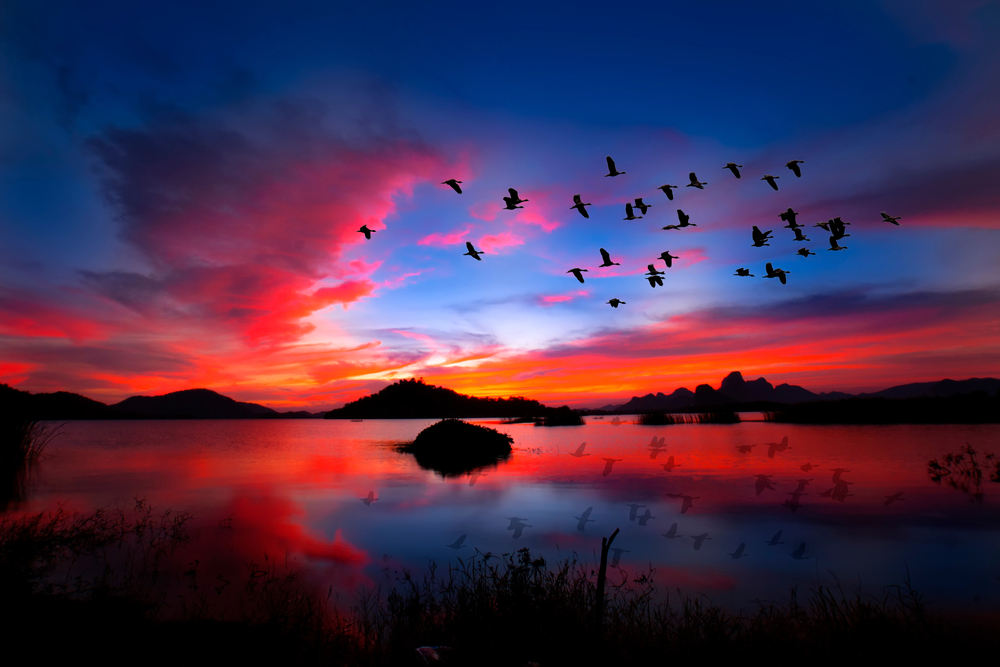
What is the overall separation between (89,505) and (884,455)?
5672 cm

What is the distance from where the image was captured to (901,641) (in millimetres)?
8273

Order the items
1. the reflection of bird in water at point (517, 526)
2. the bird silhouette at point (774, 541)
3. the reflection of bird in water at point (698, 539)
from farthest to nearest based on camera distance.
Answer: the reflection of bird in water at point (517, 526), the bird silhouette at point (774, 541), the reflection of bird in water at point (698, 539)

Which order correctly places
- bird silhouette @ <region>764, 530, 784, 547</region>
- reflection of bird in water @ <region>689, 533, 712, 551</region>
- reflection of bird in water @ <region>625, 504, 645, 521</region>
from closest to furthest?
1. reflection of bird in water @ <region>689, 533, 712, 551</region>
2. bird silhouette @ <region>764, 530, 784, 547</region>
3. reflection of bird in water @ <region>625, 504, 645, 521</region>

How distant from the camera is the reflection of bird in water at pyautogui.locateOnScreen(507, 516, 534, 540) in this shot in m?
20.2

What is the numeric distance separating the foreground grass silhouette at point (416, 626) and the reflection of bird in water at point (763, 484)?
16.5 metres

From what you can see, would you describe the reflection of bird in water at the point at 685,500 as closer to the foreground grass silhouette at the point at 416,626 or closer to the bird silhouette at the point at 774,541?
the bird silhouette at the point at 774,541

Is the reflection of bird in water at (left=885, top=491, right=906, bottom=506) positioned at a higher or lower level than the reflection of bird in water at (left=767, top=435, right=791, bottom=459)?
lower

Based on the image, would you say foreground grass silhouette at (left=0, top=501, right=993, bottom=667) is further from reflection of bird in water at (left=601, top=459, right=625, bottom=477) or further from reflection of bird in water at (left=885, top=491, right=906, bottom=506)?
reflection of bird in water at (left=601, top=459, right=625, bottom=477)

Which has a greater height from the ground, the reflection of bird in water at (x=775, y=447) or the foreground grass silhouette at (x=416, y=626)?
the foreground grass silhouette at (x=416, y=626)

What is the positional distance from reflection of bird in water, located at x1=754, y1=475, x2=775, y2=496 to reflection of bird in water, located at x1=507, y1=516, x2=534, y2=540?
1535 cm

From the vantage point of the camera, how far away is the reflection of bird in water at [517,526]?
66.4 ft

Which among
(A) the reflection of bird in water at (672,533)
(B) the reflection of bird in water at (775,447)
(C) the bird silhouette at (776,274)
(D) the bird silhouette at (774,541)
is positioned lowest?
(D) the bird silhouette at (774,541)

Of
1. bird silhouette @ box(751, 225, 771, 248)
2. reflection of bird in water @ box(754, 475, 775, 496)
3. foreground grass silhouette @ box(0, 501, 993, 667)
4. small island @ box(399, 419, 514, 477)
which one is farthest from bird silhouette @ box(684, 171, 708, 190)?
small island @ box(399, 419, 514, 477)

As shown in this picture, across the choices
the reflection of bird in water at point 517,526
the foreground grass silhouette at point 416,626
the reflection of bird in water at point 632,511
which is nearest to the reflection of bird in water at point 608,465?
the reflection of bird in water at point 632,511
